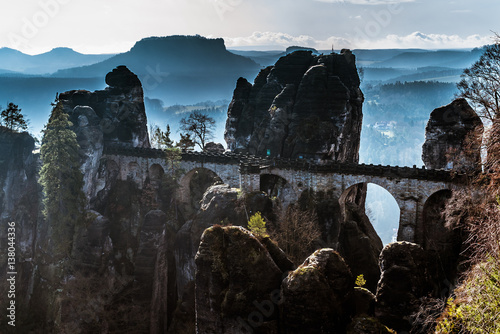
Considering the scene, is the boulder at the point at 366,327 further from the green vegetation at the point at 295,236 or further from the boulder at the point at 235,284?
the green vegetation at the point at 295,236

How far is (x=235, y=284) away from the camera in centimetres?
1720

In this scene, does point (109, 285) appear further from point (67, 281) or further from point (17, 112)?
point (17, 112)

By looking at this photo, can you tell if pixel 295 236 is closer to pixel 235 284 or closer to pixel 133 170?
pixel 235 284

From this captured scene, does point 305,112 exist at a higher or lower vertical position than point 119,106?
lower

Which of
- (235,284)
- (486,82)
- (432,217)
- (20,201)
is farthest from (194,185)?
(486,82)

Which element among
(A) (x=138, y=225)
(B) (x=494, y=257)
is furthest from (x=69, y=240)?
(B) (x=494, y=257)

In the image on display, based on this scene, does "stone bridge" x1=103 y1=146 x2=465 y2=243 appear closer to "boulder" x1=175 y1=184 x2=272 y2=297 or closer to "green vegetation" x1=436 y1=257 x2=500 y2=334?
"boulder" x1=175 y1=184 x2=272 y2=297

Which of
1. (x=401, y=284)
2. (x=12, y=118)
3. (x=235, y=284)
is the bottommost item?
(x=235, y=284)

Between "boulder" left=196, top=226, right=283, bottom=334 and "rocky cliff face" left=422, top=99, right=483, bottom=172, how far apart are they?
23602 millimetres

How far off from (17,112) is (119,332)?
29261 millimetres

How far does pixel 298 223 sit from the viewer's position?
105 feet

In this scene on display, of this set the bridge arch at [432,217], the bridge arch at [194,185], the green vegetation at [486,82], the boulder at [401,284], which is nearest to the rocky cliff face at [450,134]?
the bridge arch at [432,217]

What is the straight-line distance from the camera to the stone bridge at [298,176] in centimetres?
3459

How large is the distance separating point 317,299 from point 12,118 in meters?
43.8
